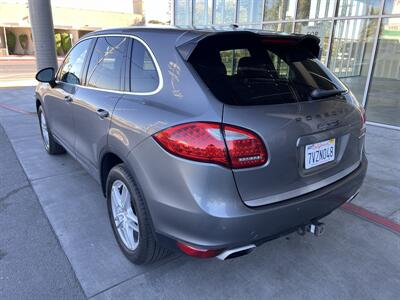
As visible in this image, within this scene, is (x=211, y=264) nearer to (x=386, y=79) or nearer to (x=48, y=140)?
(x=48, y=140)

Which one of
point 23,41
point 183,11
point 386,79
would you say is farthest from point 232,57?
point 23,41

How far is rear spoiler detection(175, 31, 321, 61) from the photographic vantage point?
77.7 inches

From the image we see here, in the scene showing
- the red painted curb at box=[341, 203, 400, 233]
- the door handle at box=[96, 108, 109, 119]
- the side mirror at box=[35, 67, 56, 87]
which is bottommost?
the red painted curb at box=[341, 203, 400, 233]

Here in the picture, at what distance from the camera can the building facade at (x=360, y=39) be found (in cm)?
723

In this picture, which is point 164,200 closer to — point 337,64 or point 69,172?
point 69,172

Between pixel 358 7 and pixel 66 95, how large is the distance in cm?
714

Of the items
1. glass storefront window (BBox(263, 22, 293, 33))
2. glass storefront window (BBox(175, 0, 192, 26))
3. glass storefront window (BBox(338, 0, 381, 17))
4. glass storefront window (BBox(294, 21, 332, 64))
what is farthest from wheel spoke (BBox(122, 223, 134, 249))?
glass storefront window (BBox(175, 0, 192, 26))

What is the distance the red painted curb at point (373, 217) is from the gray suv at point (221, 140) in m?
0.90

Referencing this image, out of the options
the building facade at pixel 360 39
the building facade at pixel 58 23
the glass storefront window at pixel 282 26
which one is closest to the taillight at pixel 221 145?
the building facade at pixel 360 39

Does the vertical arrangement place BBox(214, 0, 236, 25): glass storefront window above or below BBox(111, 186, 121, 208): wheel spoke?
above

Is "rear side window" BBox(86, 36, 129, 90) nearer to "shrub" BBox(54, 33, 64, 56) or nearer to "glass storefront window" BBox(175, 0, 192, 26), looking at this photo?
"glass storefront window" BBox(175, 0, 192, 26)

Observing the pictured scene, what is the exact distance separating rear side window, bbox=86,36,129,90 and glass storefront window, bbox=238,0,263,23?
310 inches

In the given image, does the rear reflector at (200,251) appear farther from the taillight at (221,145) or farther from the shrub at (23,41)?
the shrub at (23,41)

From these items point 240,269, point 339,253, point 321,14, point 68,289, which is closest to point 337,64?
point 321,14
